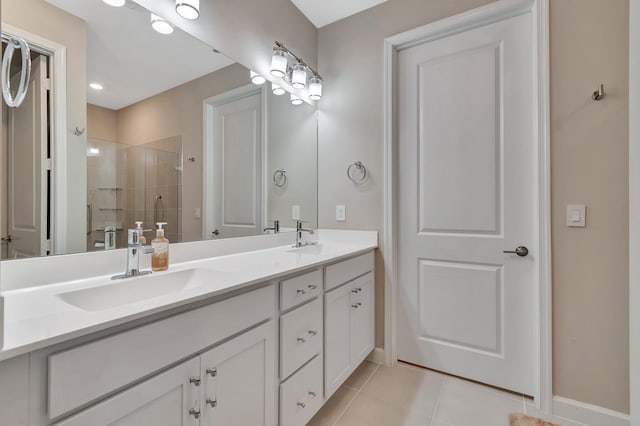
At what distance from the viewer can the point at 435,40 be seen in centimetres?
199

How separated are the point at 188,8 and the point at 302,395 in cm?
183

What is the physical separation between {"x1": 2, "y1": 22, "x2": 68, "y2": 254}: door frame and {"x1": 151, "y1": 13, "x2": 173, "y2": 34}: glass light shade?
1.33 ft

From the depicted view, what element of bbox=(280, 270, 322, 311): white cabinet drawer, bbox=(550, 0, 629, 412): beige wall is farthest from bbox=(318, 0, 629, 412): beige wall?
bbox=(280, 270, 322, 311): white cabinet drawer

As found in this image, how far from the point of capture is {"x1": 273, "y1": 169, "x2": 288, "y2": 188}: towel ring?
207 cm

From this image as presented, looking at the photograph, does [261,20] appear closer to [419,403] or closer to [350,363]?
[350,363]

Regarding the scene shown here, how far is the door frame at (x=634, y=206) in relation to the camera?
1.34 meters

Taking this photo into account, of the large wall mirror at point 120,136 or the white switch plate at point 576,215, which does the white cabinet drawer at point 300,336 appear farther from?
the white switch plate at point 576,215

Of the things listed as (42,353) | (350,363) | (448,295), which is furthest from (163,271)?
(448,295)

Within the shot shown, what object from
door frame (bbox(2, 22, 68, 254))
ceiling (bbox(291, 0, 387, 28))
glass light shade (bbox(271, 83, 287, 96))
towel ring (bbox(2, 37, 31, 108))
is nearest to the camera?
towel ring (bbox(2, 37, 31, 108))

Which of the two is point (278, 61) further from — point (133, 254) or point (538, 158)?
point (538, 158)

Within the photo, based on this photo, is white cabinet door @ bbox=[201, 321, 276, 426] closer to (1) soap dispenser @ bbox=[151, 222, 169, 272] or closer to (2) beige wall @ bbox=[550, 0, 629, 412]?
(1) soap dispenser @ bbox=[151, 222, 169, 272]

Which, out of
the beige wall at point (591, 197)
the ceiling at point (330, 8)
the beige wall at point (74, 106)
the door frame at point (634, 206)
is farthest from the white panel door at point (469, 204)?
the beige wall at point (74, 106)

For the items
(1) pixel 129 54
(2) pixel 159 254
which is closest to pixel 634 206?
(2) pixel 159 254

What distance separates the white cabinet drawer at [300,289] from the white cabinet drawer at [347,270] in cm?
9
